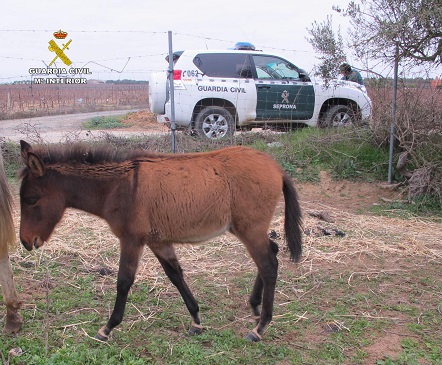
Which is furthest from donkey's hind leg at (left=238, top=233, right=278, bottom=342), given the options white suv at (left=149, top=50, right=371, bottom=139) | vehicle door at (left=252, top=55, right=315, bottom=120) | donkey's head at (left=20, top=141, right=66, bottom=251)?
vehicle door at (left=252, top=55, right=315, bottom=120)

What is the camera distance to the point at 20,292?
432cm

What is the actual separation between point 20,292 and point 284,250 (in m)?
2.86

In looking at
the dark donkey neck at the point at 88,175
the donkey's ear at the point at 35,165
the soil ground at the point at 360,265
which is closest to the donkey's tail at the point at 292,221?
the soil ground at the point at 360,265

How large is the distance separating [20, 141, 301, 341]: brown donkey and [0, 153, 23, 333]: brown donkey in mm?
100

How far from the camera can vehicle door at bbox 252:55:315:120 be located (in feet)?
33.1

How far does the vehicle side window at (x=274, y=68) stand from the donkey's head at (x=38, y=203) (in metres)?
7.30

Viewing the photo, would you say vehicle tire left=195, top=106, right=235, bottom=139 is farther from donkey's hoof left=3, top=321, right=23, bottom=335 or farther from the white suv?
donkey's hoof left=3, top=321, right=23, bottom=335

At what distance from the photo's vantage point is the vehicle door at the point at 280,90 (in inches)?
397

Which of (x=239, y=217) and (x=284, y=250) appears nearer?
(x=239, y=217)

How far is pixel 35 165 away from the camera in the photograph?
3453mm

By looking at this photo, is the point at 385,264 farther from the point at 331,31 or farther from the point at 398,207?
the point at 331,31

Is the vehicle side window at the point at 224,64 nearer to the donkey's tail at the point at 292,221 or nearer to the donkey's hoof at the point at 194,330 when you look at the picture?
the donkey's tail at the point at 292,221

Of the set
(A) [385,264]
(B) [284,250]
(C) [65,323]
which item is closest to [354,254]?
(A) [385,264]

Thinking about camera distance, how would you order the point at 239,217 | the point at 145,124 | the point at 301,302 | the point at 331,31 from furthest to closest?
1. the point at 145,124
2. the point at 331,31
3. the point at 301,302
4. the point at 239,217
